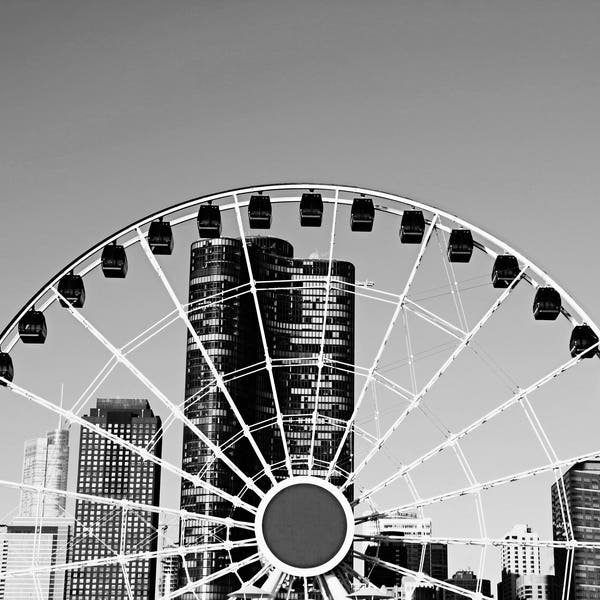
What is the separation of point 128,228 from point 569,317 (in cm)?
1483

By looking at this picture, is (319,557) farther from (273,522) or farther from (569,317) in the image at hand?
(569,317)

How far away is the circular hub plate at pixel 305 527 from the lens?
4091 cm

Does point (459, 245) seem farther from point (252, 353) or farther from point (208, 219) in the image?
point (252, 353)

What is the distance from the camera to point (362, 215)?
44.7m

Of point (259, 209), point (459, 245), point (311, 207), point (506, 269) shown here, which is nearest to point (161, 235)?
point (259, 209)

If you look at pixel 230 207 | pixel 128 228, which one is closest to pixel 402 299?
pixel 230 207

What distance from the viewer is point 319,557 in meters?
40.9

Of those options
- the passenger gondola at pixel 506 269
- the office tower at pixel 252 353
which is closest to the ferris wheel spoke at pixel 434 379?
the passenger gondola at pixel 506 269

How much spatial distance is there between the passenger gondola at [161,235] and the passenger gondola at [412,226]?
25.4 ft

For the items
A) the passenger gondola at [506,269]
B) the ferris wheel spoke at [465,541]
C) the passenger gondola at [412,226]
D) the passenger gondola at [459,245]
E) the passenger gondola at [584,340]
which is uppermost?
the passenger gondola at [412,226]

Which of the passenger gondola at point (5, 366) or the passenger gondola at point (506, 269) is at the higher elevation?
the passenger gondola at point (506, 269)

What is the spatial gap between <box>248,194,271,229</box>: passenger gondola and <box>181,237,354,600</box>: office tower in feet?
433

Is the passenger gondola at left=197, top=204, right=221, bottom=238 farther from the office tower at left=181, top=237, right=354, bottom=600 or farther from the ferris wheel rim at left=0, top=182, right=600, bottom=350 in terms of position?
the office tower at left=181, top=237, right=354, bottom=600

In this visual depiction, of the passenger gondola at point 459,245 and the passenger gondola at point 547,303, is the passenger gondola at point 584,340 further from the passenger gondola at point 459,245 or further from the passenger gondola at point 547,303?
the passenger gondola at point 459,245
